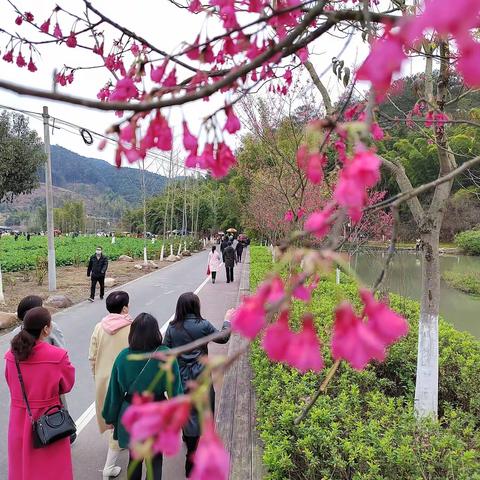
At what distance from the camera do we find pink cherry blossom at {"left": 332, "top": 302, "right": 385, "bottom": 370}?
0.70 meters

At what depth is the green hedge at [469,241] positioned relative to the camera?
107 ft

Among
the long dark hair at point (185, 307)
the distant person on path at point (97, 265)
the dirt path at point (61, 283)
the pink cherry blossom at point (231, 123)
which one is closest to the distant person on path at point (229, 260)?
the dirt path at point (61, 283)

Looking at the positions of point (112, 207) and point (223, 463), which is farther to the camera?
point (112, 207)

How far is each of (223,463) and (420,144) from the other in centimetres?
3832

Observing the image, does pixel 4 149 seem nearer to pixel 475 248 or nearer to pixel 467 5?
pixel 467 5

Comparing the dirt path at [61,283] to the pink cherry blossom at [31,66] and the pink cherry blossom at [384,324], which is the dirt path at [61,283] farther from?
the pink cherry blossom at [384,324]

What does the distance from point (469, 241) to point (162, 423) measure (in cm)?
3594

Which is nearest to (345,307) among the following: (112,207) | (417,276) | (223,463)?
(223,463)

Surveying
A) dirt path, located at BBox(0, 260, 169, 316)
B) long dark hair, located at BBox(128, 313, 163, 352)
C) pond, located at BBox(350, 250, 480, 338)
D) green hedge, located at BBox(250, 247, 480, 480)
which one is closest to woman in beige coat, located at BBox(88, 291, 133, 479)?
long dark hair, located at BBox(128, 313, 163, 352)

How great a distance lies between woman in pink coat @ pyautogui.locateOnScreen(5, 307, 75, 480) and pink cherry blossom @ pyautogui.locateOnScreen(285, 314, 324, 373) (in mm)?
2463

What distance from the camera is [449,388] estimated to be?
15.2ft

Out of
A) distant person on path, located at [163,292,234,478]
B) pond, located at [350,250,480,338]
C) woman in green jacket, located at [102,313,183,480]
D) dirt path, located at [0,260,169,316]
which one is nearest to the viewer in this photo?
woman in green jacket, located at [102,313,183,480]

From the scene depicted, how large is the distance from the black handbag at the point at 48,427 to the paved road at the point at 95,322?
3.02 feet

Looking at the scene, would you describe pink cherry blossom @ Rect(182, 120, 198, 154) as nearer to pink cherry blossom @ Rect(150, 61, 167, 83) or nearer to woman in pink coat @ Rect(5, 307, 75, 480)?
pink cherry blossom @ Rect(150, 61, 167, 83)
